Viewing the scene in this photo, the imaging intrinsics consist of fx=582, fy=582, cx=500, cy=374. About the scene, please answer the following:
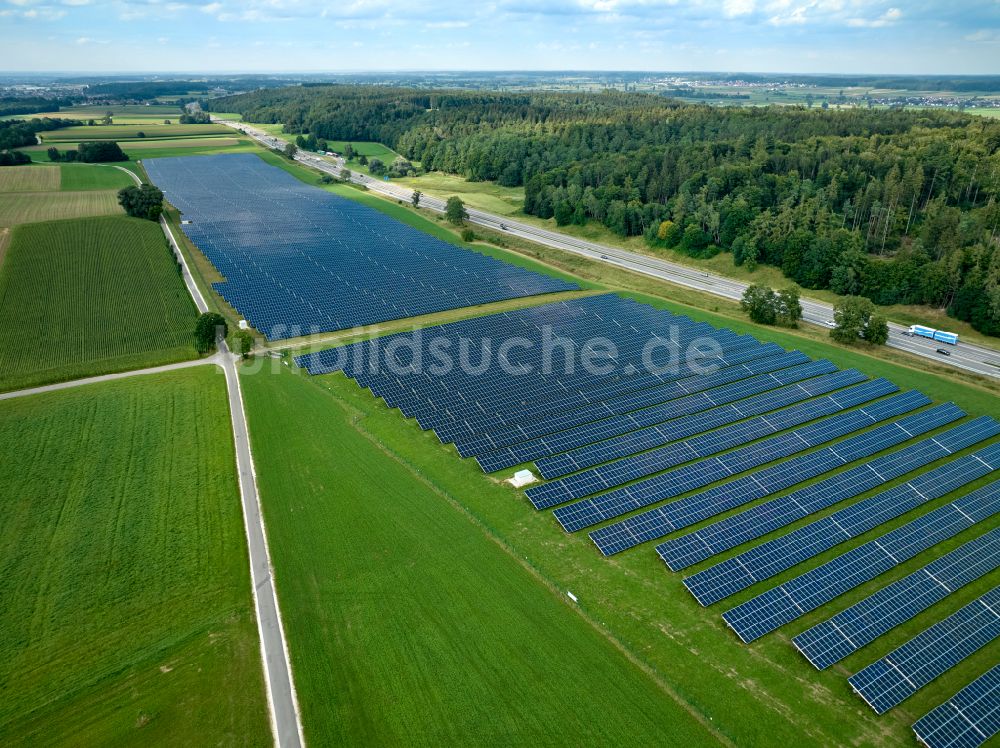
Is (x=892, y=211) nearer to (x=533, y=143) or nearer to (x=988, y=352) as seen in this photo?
(x=988, y=352)

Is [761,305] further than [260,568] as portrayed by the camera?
Yes

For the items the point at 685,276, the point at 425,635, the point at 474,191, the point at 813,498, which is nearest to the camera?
the point at 425,635

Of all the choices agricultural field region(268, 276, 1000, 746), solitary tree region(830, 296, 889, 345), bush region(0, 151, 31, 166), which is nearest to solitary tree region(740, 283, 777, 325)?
solitary tree region(830, 296, 889, 345)

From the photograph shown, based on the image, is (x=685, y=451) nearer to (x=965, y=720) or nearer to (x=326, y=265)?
(x=965, y=720)

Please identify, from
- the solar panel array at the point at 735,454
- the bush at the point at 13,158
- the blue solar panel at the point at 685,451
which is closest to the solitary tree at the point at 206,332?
the solar panel array at the point at 735,454

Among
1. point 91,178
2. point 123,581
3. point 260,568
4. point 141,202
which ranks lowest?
point 260,568

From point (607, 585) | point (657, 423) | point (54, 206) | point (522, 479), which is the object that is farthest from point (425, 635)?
point (54, 206)

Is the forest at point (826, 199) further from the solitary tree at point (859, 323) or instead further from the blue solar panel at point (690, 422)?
the blue solar panel at point (690, 422)
